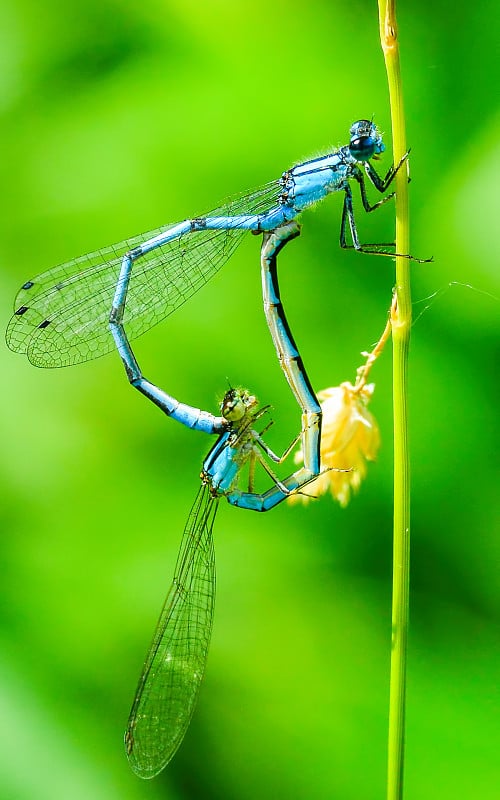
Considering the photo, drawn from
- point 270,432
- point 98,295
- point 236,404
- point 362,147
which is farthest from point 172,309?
point 362,147

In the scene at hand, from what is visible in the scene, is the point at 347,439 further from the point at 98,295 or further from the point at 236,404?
the point at 98,295

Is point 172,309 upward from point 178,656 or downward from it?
upward

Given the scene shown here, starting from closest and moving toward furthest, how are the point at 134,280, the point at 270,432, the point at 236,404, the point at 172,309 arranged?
the point at 236,404, the point at 172,309, the point at 134,280, the point at 270,432

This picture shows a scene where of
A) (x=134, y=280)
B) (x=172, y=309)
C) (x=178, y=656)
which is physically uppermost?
(x=134, y=280)

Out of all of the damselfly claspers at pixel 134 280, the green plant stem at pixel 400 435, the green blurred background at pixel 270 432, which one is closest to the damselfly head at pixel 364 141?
the damselfly claspers at pixel 134 280

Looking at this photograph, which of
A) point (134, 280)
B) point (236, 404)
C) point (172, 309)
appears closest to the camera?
point (236, 404)

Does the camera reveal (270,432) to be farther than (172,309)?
Yes

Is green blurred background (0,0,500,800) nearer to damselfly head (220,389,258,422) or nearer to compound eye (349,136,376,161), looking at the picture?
damselfly head (220,389,258,422)

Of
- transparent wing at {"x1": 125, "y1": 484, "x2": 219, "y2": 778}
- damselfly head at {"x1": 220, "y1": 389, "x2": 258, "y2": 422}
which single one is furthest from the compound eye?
transparent wing at {"x1": 125, "y1": 484, "x2": 219, "y2": 778}
